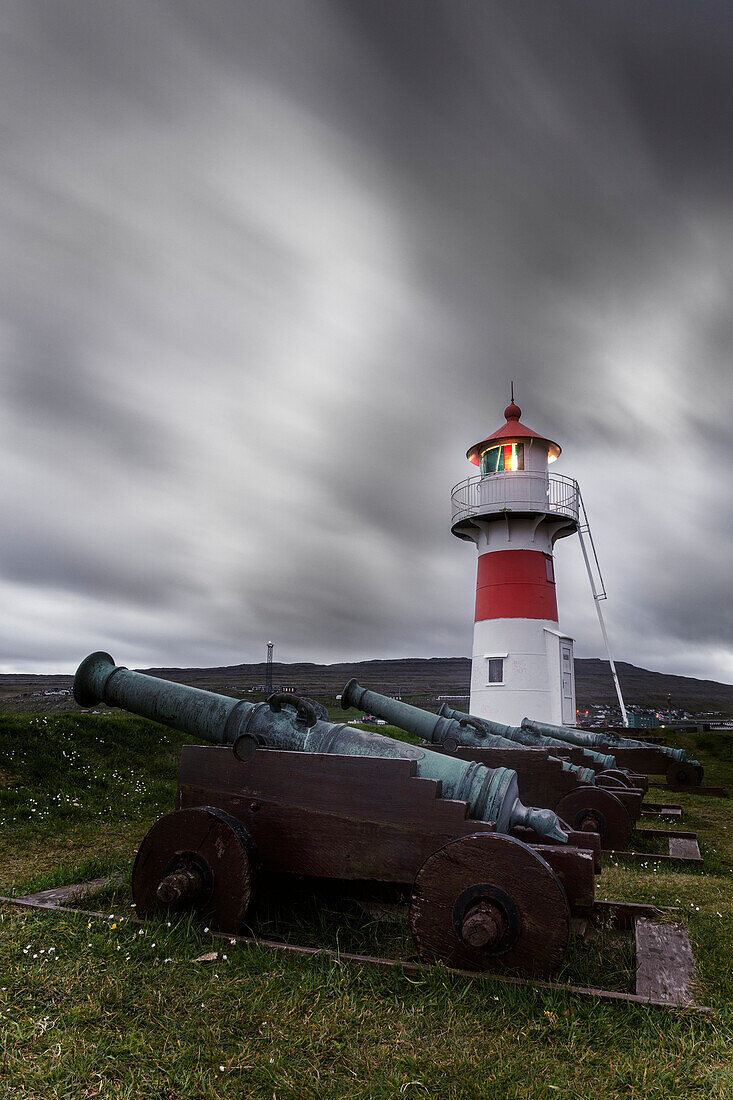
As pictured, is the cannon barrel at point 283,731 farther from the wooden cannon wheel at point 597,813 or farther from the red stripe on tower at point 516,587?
the red stripe on tower at point 516,587

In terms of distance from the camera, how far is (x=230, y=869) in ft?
12.9

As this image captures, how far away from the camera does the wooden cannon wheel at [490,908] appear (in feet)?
10.9

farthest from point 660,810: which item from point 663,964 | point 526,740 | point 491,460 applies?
point 491,460

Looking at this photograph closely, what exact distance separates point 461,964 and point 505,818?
81 centimetres

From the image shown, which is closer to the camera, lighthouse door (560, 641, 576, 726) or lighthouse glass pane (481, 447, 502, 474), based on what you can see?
lighthouse door (560, 641, 576, 726)

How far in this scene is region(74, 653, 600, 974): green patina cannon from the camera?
11.1ft

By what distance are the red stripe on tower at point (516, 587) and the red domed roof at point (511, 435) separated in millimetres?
3163

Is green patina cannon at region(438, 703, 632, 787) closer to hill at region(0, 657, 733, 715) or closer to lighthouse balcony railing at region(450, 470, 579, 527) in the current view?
lighthouse balcony railing at region(450, 470, 579, 527)

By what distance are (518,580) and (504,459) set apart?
350 cm

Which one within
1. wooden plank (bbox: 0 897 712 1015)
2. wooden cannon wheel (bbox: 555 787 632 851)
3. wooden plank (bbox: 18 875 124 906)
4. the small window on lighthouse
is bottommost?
wooden plank (bbox: 18 875 124 906)

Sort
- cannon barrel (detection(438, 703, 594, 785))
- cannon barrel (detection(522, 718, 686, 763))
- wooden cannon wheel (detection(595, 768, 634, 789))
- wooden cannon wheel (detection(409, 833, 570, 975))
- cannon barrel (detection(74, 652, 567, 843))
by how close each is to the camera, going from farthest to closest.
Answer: cannon barrel (detection(522, 718, 686, 763)), wooden cannon wheel (detection(595, 768, 634, 789)), cannon barrel (detection(438, 703, 594, 785)), cannon barrel (detection(74, 652, 567, 843)), wooden cannon wheel (detection(409, 833, 570, 975))

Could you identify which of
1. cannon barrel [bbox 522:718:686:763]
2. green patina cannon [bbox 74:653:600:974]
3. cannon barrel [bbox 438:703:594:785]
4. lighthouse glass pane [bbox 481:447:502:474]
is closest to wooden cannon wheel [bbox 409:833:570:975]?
green patina cannon [bbox 74:653:600:974]

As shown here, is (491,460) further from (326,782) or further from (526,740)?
(326,782)

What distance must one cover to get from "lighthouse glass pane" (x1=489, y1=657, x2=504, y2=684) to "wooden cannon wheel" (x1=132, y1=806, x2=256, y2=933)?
1408 cm
